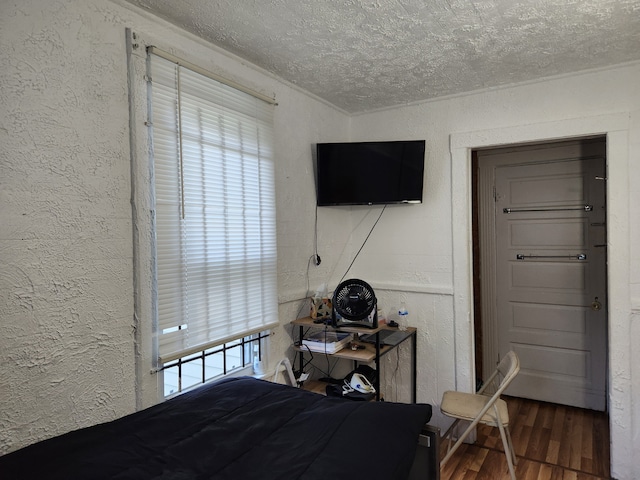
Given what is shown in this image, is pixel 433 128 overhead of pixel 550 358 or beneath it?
overhead

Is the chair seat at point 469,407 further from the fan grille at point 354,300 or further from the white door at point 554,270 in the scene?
the white door at point 554,270

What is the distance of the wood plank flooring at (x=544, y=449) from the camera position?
8.86ft

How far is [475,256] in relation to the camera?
3842mm

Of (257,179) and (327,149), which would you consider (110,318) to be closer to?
(257,179)

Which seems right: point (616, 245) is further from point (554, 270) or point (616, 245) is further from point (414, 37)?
point (414, 37)

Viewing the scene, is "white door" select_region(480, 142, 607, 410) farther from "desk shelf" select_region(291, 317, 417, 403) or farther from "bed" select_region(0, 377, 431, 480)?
"bed" select_region(0, 377, 431, 480)

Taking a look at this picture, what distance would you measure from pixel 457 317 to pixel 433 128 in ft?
4.81

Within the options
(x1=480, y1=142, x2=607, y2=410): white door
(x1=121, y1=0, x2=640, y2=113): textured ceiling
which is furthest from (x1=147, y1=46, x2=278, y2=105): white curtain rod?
(x1=480, y1=142, x2=607, y2=410): white door

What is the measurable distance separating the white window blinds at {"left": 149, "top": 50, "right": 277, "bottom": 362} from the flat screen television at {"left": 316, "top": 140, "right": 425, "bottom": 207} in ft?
2.09

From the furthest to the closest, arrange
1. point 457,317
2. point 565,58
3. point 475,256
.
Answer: point 475,256 → point 457,317 → point 565,58

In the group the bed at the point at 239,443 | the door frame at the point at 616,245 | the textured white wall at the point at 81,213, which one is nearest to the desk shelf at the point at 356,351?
the textured white wall at the point at 81,213

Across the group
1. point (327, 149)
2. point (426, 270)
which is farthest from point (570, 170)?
point (327, 149)

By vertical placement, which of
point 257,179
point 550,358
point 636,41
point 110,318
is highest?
A: point 636,41

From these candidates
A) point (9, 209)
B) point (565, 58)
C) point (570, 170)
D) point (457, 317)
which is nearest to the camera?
point (9, 209)
